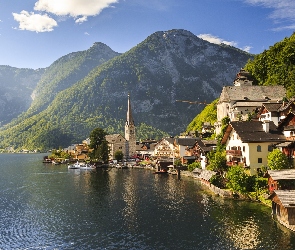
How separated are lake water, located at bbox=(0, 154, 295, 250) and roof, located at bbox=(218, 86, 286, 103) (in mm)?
41383

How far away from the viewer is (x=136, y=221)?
172 ft

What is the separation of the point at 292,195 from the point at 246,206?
567 inches

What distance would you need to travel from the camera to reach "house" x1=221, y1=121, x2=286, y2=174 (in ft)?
227

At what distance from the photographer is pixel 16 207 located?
67500mm

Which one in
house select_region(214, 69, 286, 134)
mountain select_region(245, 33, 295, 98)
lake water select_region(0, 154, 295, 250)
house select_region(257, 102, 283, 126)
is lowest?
lake water select_region(0, 154, 295, 250)

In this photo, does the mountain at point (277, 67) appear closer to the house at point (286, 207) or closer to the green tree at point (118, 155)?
the house at point (286, 207)

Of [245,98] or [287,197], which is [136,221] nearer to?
[287,197]

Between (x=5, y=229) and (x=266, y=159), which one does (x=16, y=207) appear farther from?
(x=266, y=159)

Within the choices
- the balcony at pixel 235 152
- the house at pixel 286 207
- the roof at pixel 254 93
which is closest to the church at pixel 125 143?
the roof at pixel 254 93

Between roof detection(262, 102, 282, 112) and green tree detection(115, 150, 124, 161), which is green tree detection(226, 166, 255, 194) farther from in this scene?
green tree detection(115, 150, 124, 161)

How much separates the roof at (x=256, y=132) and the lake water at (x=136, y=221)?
15705 millimetres

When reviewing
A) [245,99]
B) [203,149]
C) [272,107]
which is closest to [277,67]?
[245,99]

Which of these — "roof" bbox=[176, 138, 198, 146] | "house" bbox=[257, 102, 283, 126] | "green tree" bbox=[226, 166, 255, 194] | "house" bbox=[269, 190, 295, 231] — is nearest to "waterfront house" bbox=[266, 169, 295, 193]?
"house" bbox=[269, 190, 295, 231]

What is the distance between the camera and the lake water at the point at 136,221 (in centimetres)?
4188
